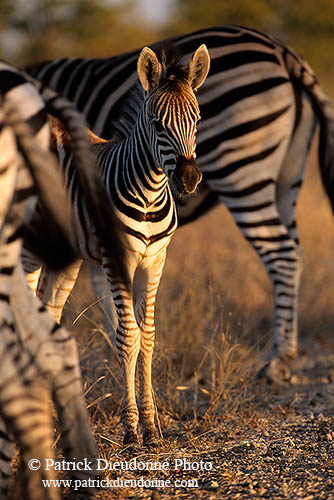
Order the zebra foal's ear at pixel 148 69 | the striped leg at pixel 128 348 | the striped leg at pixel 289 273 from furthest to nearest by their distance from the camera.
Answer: the striped leg at pixel 289 273 < the striped leg at pixel 128 348 < the zebra foal's ear at pixel 148 69

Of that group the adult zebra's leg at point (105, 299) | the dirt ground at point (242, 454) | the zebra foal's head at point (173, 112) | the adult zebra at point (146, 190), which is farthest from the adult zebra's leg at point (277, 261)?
the zebra foal's head at point (173, 112)

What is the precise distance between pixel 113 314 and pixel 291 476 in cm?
265

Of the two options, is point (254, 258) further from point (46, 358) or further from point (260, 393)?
point (46, 358)

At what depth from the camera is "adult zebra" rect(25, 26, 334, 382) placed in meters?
5.95

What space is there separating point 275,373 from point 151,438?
1.91m

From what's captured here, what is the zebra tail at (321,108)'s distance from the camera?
6.31 meters

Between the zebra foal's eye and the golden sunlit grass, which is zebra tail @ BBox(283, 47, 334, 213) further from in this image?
the zebra foal's eye

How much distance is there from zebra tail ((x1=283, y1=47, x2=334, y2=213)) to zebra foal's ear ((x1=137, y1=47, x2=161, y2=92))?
7.74ft

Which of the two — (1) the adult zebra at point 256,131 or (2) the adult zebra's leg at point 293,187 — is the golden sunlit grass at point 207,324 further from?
(1) the adult zebra at point 256,131

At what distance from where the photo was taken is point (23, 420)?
121 inches

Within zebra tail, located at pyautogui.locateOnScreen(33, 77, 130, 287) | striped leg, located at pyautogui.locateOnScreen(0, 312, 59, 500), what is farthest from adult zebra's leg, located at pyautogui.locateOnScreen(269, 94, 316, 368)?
striped leg, located at pyautogui.locateOnScreen(0, 312, 59, 500)

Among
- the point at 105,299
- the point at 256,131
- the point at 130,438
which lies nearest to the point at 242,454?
the point at 130,438

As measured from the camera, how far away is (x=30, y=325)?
3.45 metres

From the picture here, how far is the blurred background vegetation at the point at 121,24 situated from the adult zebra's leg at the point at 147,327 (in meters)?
21.4
